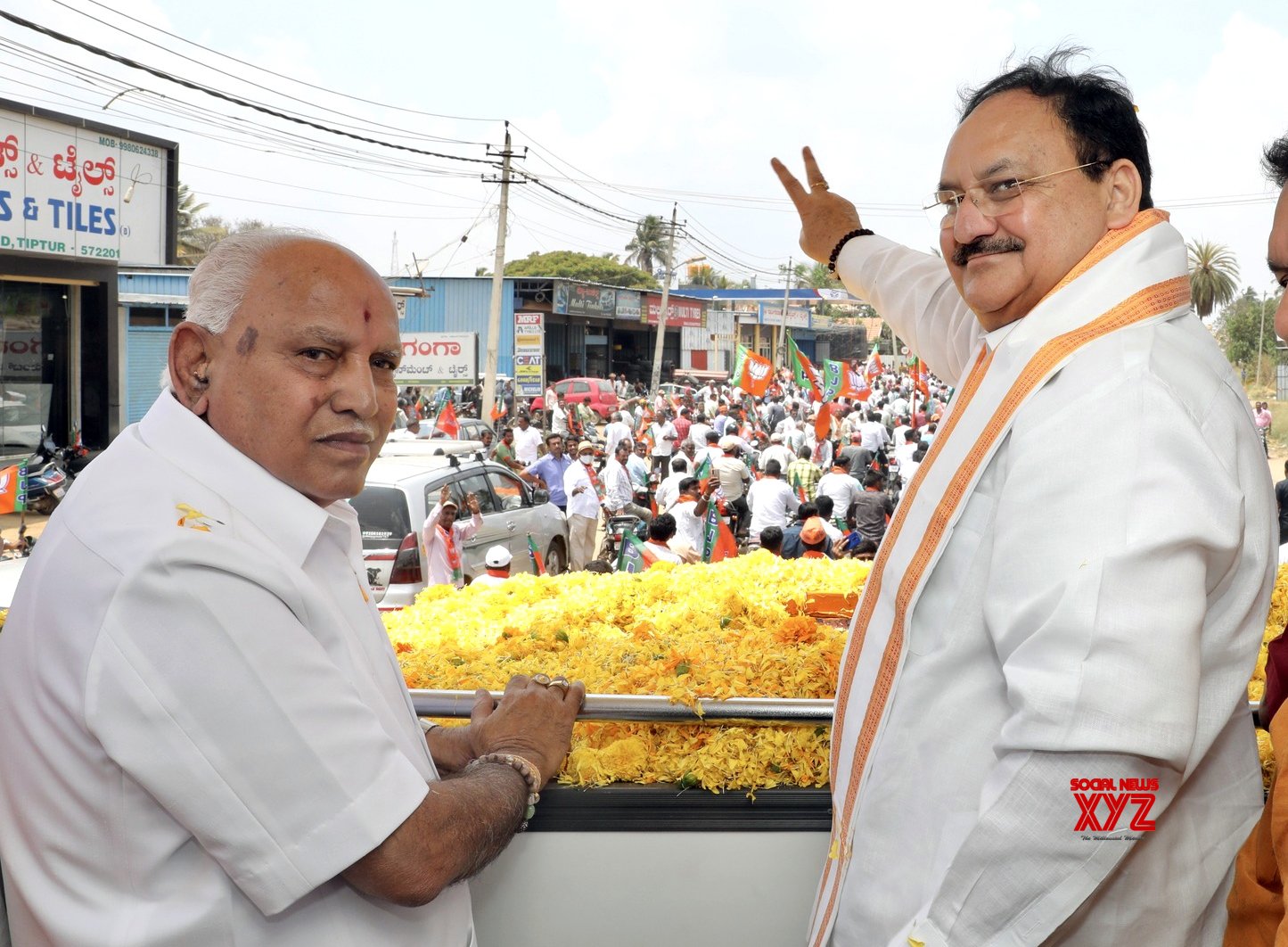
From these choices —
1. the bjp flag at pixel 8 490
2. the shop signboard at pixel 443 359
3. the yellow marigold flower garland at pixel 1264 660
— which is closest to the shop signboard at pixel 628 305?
the shop signboard at pixel 443 359

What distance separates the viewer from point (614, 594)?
4.04 metres

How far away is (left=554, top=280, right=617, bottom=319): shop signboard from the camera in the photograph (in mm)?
42281

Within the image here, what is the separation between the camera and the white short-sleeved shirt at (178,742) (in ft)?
4.62

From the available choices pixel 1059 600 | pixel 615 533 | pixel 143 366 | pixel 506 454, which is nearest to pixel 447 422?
pixel 506 454

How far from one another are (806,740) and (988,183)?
128 cm

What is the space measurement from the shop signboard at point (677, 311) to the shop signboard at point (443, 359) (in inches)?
1204

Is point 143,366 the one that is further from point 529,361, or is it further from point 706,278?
point 706,278

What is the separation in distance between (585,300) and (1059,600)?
44.0 metres

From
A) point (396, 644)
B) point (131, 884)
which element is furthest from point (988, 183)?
point (396, 644)

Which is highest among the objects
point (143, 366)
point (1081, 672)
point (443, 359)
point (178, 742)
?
point (443, 359)

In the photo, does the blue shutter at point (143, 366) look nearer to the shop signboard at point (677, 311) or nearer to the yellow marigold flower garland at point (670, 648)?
the yellow marigold flower garland at point (670, 648)

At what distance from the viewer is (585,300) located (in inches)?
1763

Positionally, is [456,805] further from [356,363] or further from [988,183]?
[988,183]

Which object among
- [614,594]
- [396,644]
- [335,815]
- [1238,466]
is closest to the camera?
[335,815]
